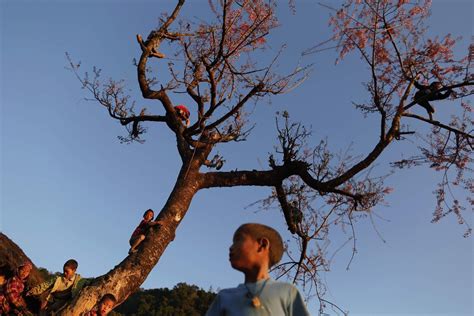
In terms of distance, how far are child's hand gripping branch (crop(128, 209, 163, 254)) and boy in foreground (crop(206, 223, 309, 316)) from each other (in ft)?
15.7

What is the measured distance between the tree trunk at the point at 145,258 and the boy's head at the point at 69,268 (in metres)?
1.22

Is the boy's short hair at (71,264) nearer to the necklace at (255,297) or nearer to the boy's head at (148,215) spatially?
the boy's head at (148,215)

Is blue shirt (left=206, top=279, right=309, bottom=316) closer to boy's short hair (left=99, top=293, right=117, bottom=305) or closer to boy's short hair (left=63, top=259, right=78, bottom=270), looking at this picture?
boy's short hair (left=99, top=293, right=117, bottom=305)

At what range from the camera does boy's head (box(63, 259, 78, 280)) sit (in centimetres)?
750

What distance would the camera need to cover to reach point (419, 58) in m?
8.99

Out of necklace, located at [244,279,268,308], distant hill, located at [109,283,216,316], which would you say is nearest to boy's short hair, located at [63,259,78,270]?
necklace, located at [244,279,268,308]

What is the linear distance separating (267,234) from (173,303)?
30327 mm

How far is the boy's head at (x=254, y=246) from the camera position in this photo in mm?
2510

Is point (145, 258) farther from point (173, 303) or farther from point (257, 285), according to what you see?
point (173, 303)

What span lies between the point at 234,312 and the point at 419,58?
8089 millimetres

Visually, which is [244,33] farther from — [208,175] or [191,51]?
[208,175]

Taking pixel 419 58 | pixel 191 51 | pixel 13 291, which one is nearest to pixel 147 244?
pixel 13 291

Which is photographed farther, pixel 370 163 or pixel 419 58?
pixel 419 58

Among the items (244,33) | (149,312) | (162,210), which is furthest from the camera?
(149,312)
